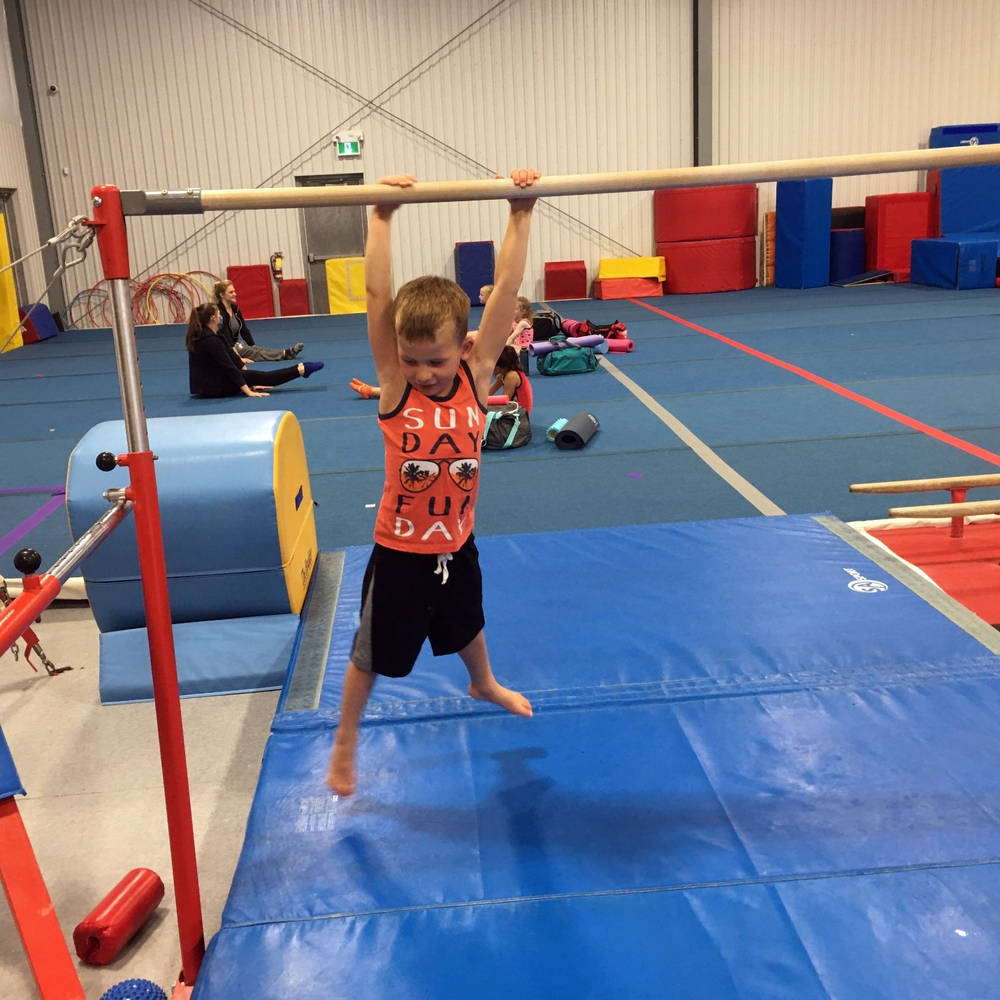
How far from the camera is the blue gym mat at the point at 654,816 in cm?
196

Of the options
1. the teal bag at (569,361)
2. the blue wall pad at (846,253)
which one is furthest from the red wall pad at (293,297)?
the blue wall pad at (846,253)

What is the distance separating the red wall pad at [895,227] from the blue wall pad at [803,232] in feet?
2.39

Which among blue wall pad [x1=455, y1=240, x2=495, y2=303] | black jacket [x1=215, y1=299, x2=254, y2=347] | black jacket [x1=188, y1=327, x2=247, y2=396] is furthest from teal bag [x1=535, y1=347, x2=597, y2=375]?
blue wall pad [x1=455, y1=240, x2=495, y2=303]

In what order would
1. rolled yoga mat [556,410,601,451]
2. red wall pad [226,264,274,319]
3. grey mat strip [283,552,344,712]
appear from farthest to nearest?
red wall pad [226,264,274,319]
rolled yoga mat [556,410,601,451]
grey mat strip [283,552,344,712]

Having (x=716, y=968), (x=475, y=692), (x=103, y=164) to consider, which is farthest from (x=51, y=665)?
(x=103, y=164)

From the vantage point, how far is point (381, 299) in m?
2.15

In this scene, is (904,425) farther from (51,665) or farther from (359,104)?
(359,104)

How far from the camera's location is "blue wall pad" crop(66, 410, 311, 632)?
11.1 ft

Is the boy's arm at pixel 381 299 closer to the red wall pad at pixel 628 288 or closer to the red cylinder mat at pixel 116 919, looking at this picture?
the red cylinder mat at pixel 116 919

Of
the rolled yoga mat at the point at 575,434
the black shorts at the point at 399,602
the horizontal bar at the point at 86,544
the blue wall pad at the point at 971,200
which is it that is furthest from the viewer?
the blue wall pad at the point at 971,200

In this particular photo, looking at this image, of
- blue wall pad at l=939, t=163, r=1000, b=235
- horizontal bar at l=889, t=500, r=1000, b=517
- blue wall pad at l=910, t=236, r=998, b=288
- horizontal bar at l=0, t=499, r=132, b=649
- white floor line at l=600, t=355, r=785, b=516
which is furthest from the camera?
blue wall pad at l=939, t=163, r=1000, b=235

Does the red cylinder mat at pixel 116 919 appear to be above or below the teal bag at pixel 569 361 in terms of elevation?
below

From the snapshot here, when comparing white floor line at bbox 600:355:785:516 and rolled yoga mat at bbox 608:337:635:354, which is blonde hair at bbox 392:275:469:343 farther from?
rolled yoga mat at bbox 608:337:635:354

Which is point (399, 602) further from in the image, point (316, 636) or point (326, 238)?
point (326, 238)
